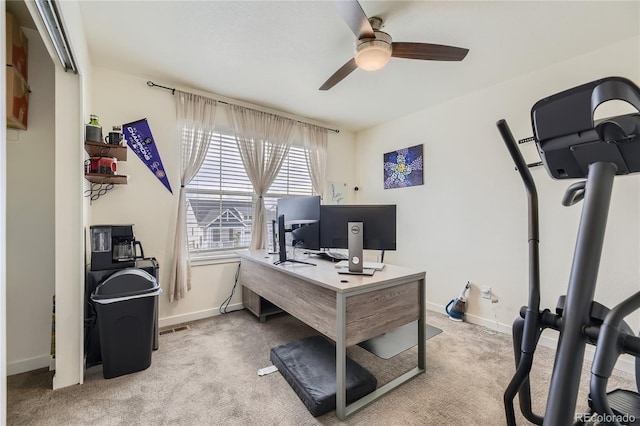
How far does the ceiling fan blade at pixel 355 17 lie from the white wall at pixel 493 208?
71.7 inches

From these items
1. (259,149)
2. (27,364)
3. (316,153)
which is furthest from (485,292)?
(27,364)

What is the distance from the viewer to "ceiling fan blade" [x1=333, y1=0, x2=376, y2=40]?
1476 millimetres

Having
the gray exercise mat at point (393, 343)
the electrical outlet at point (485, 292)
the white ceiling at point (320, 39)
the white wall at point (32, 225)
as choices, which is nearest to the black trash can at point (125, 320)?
the white wall at point (32, 225)

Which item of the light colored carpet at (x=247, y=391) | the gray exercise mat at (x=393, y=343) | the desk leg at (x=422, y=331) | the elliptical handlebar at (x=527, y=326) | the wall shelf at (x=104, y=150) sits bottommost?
the light colored carpet at (x=247, y=391)

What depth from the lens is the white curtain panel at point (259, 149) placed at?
3.29 meters

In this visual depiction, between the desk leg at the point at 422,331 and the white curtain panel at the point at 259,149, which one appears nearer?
the desk leg at the point at 422,331

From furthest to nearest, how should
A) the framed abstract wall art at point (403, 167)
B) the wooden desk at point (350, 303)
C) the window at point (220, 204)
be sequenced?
1. the framed abstract wall art at point (403, 167)
2. the window at point (220, 204)
3. the wooden desk at point (350, 303)

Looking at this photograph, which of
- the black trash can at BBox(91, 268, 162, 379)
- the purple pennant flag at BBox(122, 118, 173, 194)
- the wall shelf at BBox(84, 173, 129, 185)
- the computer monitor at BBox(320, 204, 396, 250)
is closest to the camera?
the black trash can at BBox(91, 268, 162, 379)

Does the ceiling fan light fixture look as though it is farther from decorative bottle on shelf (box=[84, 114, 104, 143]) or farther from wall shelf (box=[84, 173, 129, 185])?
wall shelf (box=[84, 173, 129, 185])

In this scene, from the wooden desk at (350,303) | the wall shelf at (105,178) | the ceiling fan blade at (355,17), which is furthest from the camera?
the wall shelf at (105,178)

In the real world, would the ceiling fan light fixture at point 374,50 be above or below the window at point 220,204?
above

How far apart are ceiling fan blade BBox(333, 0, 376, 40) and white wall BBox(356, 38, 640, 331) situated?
1820 millimetres

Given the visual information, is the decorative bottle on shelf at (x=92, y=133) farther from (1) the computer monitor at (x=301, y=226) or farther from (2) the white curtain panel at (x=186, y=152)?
(1) the computer monitor at (x=301, y=226)

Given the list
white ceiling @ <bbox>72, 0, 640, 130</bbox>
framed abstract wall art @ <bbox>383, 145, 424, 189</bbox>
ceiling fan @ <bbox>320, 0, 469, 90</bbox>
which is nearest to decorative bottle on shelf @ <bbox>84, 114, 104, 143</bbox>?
white ceiling @ <bbox>72, 0, 640, 130</bbox>
